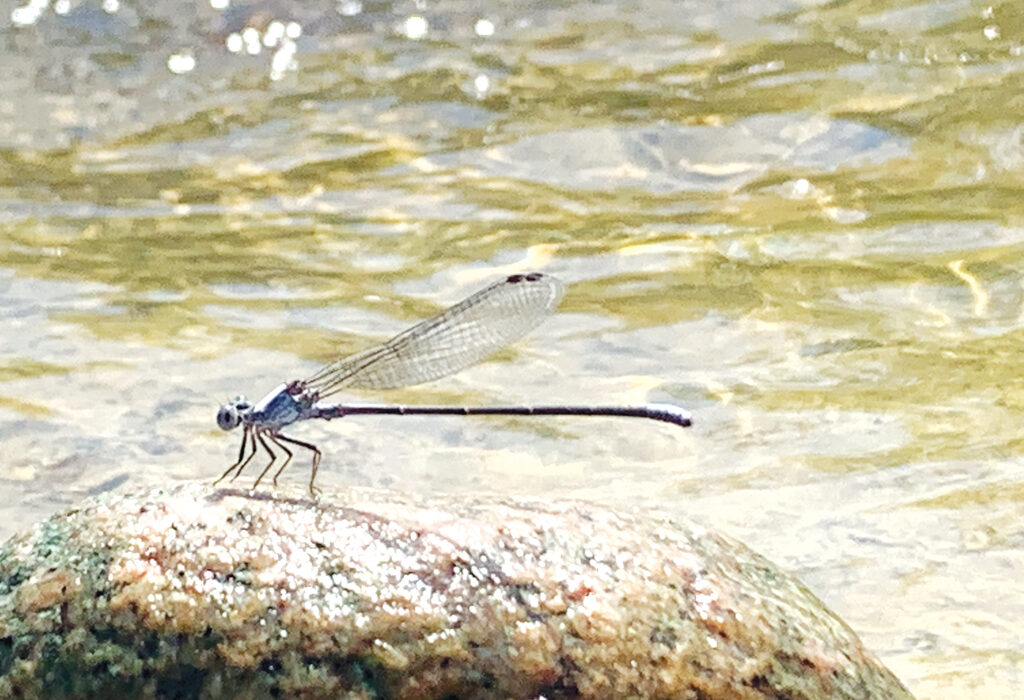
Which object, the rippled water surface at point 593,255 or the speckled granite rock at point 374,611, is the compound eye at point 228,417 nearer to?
the speckled granite rock at point 374,611

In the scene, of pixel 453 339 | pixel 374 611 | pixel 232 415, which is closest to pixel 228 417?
pixel 232 415

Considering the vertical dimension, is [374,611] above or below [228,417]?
below

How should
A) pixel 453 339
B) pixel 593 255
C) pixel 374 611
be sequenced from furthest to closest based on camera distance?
pixel 593 255
pixel 453 339
pixel 374 611

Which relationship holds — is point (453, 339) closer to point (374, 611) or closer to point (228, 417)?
point (228, 417)

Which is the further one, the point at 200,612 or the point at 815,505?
the point at 815,505

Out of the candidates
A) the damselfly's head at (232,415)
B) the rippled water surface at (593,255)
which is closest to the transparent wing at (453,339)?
the damselfly's head at (232,415)

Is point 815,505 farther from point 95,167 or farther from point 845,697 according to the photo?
point 95,167

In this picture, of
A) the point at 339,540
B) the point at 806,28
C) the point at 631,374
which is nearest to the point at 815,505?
the point at 631,374
